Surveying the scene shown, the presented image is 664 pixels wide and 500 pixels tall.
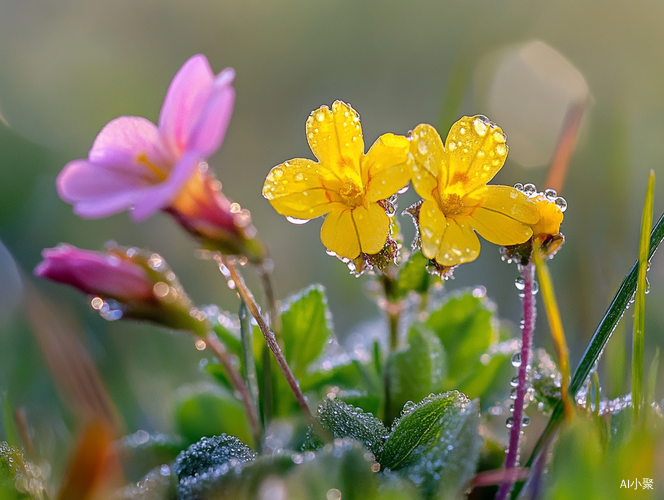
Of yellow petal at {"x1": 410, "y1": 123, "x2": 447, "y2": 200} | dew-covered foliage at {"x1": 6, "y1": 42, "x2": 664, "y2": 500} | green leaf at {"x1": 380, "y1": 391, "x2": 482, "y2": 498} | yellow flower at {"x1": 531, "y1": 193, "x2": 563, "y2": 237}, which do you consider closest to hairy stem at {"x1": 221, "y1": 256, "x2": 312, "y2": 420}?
dew-covered foliage at {"x1": 6, "y1": 42, "x2": 664, "y2": 500}

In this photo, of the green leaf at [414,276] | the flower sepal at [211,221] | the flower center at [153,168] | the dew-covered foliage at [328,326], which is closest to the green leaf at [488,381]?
the dew-covered foliage at [328,326]

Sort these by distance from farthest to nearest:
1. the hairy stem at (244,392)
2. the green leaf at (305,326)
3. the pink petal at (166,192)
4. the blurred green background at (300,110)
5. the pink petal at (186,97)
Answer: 1. the blurred green background at (300,110)
2. the green leaf at (305,326)
3. the hairy stem at (244,392)
4. the pink petal at (186,97)
5. the pink petal at (166,192)

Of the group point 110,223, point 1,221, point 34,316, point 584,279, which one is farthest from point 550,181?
point 1,221

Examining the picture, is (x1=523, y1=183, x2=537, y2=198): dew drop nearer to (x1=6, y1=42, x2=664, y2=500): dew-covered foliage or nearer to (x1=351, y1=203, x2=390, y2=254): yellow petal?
(x1=6, y1=42, x2=664, y2=500): dew-covered foliage

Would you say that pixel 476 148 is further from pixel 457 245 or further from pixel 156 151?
pixel 156 151

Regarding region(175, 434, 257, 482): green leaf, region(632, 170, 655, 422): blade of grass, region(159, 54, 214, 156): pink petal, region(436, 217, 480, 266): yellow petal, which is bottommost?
region(175, 434, 257, 482): green leaf

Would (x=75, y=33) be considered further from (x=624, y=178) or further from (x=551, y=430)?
(x=551, y=430)

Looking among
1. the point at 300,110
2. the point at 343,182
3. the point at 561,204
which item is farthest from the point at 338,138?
the point at 300,110

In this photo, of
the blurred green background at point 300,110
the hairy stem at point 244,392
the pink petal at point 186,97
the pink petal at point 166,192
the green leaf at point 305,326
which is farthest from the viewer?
the blurred green background at point 300,110

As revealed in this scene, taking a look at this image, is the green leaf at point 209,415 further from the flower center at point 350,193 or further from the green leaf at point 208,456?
the flower center at point 350,193
